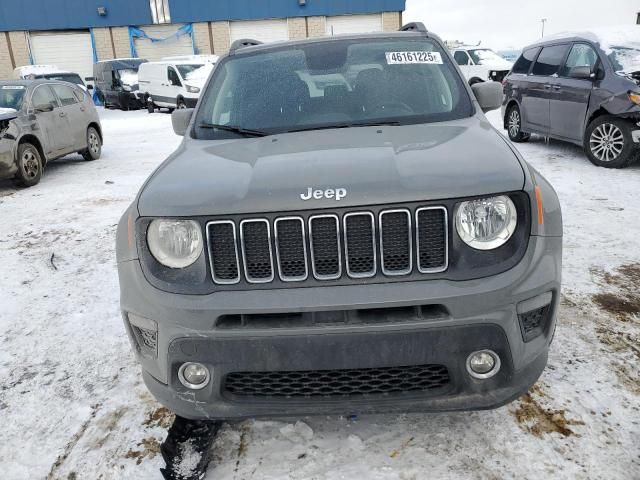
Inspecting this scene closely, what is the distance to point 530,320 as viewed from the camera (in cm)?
197

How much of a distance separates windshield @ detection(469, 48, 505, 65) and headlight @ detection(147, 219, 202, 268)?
19.0 meters

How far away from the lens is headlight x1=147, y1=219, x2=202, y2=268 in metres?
2.02

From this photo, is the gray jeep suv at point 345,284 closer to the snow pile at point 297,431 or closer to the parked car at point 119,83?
the snow pile at point 297,431

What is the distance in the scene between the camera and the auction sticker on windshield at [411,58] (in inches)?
126

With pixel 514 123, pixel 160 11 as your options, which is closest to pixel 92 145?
pixel 514 123

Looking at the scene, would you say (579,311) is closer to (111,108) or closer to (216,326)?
(216,326)

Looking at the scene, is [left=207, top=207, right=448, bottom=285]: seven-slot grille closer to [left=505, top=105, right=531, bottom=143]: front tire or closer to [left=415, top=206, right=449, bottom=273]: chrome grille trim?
[left=415, top=206, right=449, bottom=273]: chrome grille trim

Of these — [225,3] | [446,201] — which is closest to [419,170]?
[446,201]

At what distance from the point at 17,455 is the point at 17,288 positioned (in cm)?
231

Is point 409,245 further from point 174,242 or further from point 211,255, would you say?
point 174,242

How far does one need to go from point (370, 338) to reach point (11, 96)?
28.1 ft

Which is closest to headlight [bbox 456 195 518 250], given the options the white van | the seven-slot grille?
the seven-slot grille

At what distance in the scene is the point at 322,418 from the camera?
2.43m

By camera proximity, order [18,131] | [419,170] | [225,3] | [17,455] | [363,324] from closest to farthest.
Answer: [363,324]
[419,170]
[17,455]
[18,131]
[225,3]
